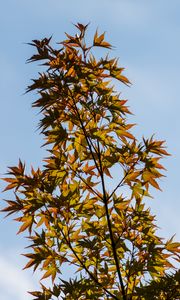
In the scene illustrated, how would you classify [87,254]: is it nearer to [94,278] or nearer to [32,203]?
[94,278]

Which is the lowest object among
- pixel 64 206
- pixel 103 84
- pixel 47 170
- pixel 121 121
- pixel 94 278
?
pixel 94 278

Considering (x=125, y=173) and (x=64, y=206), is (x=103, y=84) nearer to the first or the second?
(x=125, y=173)

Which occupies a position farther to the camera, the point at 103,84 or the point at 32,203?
the point at 103,84

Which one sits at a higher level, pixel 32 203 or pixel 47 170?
pixel 47 170

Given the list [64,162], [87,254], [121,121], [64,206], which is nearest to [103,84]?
[121,121]

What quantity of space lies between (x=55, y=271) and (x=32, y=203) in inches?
29.9

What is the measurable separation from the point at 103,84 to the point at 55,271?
6.60 ft

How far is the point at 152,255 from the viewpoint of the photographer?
4879 millimetres

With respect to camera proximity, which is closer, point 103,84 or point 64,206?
point 64,206

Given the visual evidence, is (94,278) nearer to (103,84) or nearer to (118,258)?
(118,258)

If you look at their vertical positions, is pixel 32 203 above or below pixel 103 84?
below

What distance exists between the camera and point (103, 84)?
5379mm

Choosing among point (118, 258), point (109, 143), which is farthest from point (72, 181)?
point (118, 258)

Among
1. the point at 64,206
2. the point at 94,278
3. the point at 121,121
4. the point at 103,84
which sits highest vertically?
the point at 103,84
